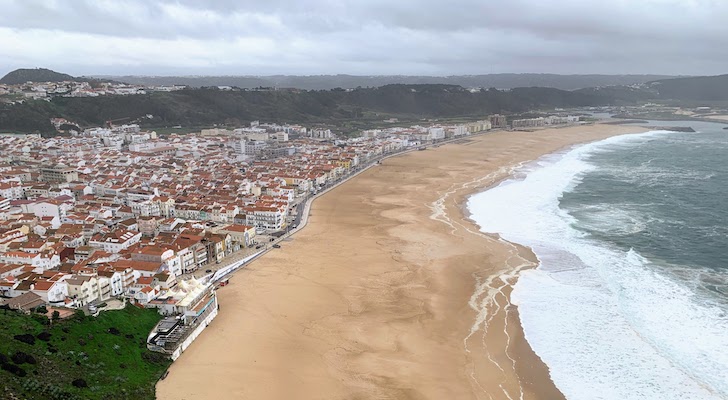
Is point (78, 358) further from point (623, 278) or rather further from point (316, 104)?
point (316, 104)

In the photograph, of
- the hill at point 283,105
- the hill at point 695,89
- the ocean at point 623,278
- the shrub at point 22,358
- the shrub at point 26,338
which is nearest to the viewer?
the shrub at point 22,358

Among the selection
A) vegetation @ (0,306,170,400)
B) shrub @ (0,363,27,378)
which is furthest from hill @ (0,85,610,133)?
shrub @ (0,363,27,378)

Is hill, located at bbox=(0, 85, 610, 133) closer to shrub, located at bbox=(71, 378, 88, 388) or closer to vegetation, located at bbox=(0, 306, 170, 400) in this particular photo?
vegetation, located at bbox=(0, 306, 170, 400)

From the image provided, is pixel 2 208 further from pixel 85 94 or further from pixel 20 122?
pixel 85 94

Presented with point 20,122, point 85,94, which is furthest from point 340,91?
point 20,122

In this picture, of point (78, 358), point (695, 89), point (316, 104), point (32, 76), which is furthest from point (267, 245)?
point (695, 89)

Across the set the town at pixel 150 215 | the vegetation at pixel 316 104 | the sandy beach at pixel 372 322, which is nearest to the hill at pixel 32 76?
the vegetation at pixel 316 104

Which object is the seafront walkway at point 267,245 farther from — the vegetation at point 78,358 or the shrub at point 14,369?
the shrub at point 14,369
